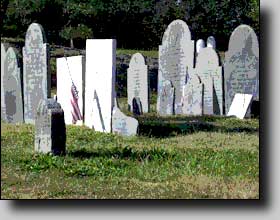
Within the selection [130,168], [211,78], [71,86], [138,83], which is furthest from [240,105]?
[130,168]

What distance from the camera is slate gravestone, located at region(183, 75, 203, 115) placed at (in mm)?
8750

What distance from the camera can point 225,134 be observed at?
6215mm

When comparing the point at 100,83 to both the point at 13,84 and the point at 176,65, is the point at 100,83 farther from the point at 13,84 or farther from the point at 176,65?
the point at 176,65

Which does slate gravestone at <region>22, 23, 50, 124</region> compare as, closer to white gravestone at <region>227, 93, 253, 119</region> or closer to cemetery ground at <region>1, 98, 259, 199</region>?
cemetery ground at <region>1, 98, 259, 199</region>

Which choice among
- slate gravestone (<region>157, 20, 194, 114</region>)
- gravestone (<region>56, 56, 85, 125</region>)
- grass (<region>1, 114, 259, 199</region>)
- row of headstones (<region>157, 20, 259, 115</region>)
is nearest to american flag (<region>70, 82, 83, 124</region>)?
gravestone (<region>56, 56, 85, 125</region>)

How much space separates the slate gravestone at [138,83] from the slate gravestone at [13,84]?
2.40m

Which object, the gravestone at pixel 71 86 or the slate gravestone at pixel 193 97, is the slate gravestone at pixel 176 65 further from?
the gravestone at pixel 71 86

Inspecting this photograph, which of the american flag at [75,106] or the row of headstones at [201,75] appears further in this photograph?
the row of headstones at [201,75]

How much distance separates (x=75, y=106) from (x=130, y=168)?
2545 millimetres

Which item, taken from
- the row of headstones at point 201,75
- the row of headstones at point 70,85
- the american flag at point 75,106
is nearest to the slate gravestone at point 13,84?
the row of headstones at point 70,85

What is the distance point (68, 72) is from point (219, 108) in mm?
2115

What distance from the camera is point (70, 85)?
7.29m

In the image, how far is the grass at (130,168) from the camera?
4164 millimetres

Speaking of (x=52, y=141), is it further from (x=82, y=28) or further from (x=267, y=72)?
(x=267, y=72)
